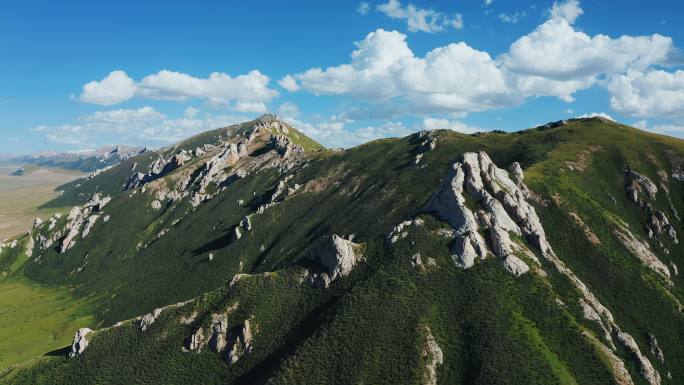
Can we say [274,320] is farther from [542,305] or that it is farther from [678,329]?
[678,329]

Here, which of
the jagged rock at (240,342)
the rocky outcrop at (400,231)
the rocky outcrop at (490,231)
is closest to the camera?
the rocky outcrop at (490,231)

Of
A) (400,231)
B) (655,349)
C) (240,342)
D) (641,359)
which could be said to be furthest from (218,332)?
(655,349)

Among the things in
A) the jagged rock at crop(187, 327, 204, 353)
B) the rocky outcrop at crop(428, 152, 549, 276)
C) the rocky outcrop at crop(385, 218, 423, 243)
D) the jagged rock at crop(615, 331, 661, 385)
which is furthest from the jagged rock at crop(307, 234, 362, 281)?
the jagged rock at crop(615, 331, 661, 385)

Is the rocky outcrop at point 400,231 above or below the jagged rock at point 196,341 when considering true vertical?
above

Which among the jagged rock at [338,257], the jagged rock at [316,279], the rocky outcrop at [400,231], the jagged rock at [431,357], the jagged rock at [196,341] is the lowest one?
the jagged rock at [196,341]

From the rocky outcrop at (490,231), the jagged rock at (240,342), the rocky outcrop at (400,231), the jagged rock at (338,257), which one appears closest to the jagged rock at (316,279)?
the jagged rock at (338,257)

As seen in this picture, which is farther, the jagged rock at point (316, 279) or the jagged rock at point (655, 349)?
the jagged rock at point (316, 279)

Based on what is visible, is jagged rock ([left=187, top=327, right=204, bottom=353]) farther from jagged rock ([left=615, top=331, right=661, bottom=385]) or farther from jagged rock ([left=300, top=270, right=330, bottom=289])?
jagged rock ([left=615, top=331, right=661, bottom=385])

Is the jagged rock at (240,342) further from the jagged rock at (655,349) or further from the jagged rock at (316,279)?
the jagged rock at (655,349)
